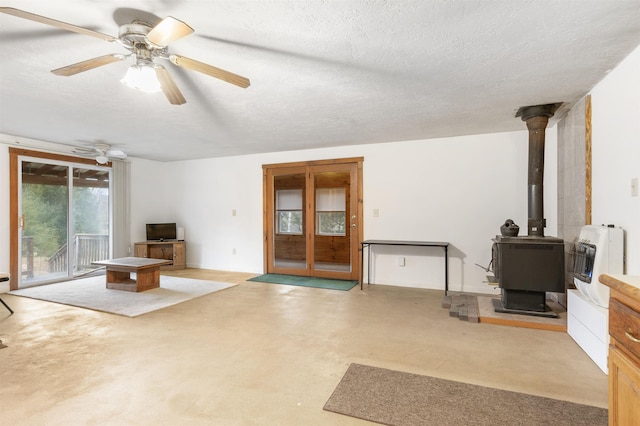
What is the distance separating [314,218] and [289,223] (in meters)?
0.63

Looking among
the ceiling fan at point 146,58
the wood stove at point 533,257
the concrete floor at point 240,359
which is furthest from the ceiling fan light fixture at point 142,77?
the wood stove at point 533,257

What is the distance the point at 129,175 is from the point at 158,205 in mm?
868

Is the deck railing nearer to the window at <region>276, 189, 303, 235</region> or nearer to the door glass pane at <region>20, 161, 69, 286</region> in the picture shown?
the door glass pane at <region>20, 161, 69, 286</region>

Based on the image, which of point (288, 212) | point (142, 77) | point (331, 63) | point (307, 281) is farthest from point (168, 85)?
point (288, 212)

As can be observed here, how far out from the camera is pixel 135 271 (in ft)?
14.3

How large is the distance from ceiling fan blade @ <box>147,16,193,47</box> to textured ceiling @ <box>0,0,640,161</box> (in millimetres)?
194

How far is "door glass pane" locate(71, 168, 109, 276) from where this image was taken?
17.7 ft

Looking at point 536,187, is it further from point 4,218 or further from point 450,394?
point 4,218

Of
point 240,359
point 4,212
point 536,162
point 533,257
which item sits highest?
point 536,162

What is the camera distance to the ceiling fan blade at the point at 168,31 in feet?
4.90

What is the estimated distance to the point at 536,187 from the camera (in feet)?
11.0

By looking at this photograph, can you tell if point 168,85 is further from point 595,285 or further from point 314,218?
point 314,218

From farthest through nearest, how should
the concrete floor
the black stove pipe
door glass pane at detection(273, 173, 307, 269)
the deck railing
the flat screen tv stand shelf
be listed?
the flat screen tv stand shelf < door glass pane at detection(273, 173, 307, 269) < the deck railing < the black stove pipe < the concrete floor

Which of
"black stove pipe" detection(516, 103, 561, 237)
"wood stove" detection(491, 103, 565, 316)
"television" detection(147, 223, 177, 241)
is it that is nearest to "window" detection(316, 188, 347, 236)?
"wood stove" detection(491, 103, 565, 316)
